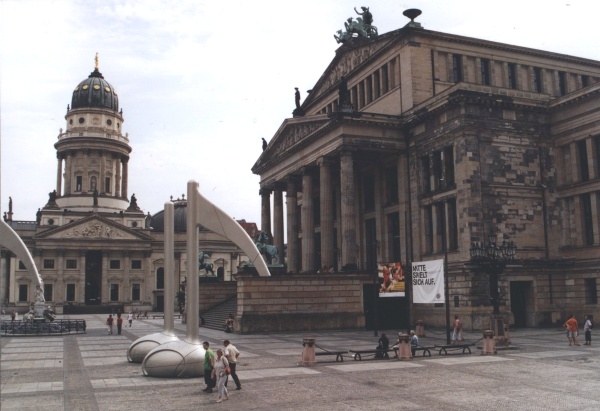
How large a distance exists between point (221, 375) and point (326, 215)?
3561 centimetres

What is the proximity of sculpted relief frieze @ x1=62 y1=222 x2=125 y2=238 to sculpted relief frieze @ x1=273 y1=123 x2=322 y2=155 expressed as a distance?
183 ft

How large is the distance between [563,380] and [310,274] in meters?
25.3

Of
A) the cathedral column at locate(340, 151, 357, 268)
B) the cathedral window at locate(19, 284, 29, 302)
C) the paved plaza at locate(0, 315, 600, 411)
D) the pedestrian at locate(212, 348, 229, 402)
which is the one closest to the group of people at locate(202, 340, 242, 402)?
the pedestrian at locate(212, 348, 229, 402)

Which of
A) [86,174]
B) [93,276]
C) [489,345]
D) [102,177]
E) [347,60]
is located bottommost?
[489,345]

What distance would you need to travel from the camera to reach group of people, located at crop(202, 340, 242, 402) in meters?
17.4

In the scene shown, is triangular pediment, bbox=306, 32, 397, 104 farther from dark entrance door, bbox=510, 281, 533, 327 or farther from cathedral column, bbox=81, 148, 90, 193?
cathedral column, bbox=81, 148, 90, 193

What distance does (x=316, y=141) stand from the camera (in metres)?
54.5

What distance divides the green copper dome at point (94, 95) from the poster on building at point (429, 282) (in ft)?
331

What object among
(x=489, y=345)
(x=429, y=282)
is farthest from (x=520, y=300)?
(x=489, y=345)

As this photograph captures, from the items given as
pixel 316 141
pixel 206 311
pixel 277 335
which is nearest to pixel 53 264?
pixel 206 311

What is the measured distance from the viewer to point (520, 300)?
45.7 m

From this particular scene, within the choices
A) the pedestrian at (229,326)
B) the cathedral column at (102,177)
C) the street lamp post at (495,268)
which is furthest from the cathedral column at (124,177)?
the street lamp post at (495,268)

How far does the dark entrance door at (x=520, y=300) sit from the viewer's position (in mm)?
45062

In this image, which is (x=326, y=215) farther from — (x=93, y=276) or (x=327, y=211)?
(x=93, y=276)
